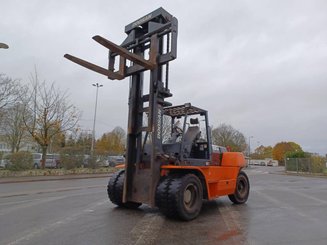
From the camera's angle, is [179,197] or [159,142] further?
[159,142]

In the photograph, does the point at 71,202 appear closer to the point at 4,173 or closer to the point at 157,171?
the point at 157,171

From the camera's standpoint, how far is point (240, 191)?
11.8 meters

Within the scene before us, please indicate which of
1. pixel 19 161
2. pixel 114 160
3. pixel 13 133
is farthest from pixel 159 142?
pixel 13 133

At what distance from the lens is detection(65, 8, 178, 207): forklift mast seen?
8664 millimetres

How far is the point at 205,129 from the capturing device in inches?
412

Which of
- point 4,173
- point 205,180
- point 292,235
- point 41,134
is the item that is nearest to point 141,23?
Result: point 205,180

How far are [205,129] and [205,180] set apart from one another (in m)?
1.81

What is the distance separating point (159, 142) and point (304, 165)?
3750 cm

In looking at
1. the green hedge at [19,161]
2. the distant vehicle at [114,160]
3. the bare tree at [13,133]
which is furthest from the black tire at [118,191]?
the bare tree at [13,133]

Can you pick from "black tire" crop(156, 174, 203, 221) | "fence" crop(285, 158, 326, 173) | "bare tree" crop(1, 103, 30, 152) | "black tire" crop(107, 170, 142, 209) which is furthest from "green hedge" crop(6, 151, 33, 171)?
"fence" crop(285, 158, 326, 173)

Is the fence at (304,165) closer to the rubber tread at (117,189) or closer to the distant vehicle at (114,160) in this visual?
the distant vehicle at (114,160)

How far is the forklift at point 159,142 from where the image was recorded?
8.35 m

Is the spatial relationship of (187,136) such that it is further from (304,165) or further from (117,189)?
(304,165)

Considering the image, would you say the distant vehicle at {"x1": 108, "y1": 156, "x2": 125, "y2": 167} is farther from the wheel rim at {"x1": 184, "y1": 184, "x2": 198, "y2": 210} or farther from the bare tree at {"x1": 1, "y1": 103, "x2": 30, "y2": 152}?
the wheel rim at {"x1": 184, "y1": 184, "x2": 198, "y2": 210}
